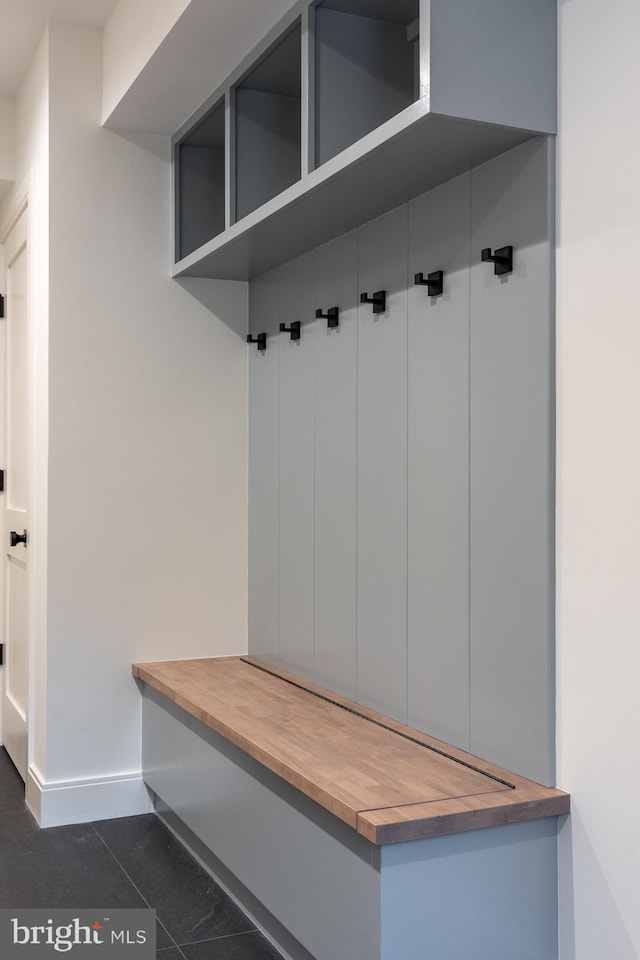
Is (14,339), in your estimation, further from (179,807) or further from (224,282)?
(179,807)

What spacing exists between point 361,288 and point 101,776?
1.86 meters

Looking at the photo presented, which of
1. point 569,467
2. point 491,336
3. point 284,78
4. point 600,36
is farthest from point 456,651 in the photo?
point 284,78

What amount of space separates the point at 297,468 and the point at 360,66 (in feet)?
4.25

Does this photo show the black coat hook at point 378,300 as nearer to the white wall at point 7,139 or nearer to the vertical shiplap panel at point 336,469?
the vertical shiplap panel at point 336,469

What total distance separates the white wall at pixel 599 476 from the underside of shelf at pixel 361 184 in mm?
191

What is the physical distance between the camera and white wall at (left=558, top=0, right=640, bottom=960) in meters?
1.81

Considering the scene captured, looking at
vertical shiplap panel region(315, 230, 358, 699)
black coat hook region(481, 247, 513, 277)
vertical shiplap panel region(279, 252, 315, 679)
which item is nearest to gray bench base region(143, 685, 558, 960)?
vertical shiplap panel region(315, 230, 358, 699)

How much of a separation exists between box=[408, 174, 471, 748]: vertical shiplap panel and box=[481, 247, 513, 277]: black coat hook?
0.14 m

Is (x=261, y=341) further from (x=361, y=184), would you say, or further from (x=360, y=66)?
(x=360, y=66)

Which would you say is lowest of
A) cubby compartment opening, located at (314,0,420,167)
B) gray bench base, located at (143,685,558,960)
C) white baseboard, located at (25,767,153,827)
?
white baseboard, located at (25,767,153,827)

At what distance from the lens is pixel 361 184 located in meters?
2.31

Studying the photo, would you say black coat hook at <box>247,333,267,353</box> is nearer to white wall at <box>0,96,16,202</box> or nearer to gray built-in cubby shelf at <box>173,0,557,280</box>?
gray built-in cubby shelf at <box>173,0,557,280</box>

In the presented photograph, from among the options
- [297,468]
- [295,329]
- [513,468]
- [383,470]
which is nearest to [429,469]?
[383,470]

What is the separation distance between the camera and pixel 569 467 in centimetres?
194
